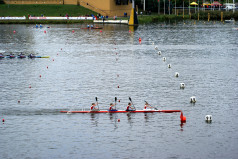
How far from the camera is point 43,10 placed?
168m

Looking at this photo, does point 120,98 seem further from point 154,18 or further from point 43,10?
point 43,10

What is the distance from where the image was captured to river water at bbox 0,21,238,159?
38312 mm

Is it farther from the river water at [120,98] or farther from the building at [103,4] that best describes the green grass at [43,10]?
the river water at [120,98]

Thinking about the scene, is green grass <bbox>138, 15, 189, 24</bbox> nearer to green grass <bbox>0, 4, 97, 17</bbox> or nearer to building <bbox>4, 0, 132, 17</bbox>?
building <bbox>4, 0, 132, 17</bbox>

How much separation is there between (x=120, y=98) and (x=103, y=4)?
387ft

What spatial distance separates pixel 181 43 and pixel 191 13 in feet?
A: 299

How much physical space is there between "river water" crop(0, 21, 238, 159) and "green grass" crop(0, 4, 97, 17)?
6467cm

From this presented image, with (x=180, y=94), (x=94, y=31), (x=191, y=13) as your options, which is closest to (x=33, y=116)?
(x=180, y=94)

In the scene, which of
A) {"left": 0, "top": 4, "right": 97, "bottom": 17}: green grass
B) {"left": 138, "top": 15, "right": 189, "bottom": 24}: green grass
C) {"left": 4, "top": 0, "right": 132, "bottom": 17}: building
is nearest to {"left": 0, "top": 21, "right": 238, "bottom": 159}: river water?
{"left": 138, "top": 15, "right": 189, "bottom": 24}: green grass

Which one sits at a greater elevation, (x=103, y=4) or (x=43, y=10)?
(x=103, y=4)

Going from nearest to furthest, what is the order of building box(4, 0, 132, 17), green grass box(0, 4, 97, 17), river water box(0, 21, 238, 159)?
1. river water box(0, 21, 238, 159)
2. green grass box(0, 4, 97, 17)
3. building box(4, 0, 132, 17)

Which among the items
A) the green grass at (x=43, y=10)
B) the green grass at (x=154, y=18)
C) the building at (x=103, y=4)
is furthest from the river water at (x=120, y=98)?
the building at (x=103, y=4)

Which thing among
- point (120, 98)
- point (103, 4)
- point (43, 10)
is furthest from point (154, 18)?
point (120, 98)

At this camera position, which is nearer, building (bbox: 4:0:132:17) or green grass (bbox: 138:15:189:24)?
green grass (bbox: 138:15:189:24)
